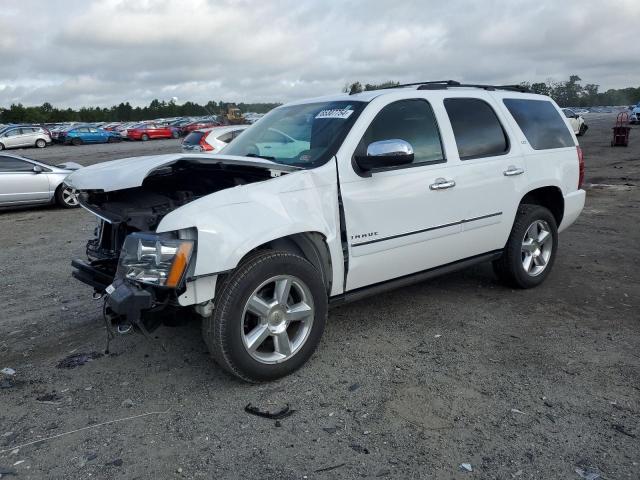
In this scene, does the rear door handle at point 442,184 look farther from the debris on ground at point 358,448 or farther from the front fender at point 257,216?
the debris on ground at point 358,448

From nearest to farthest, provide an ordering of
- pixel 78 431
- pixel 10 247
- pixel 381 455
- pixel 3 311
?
pixel 381 455, pixel 78 431, pixel 3 311, pixel 10 247

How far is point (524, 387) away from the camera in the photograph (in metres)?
3.64

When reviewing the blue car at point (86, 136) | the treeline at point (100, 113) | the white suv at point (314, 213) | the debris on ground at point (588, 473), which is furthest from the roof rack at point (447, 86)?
the treeline at point (100, 113)

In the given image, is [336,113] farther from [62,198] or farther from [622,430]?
[62,198]

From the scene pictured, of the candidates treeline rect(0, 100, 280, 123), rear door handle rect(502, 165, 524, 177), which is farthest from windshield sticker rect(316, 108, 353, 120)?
treeline rect(0, 100, 280, 123)

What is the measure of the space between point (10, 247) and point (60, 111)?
9077cm

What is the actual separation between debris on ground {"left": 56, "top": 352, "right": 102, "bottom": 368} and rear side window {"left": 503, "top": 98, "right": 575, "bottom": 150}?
4194 mm

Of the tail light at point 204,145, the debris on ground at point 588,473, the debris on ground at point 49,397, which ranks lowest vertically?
the debris on ground at point 588,473

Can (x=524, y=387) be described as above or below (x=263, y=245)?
below

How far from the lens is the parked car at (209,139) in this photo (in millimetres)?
13970

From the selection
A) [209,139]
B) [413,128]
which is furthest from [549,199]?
[209,139]

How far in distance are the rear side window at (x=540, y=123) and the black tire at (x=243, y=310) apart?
2.85 m

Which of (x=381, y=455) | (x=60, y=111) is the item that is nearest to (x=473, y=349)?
(x=381, y=455)

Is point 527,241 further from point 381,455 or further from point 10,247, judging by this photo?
point 10,247
